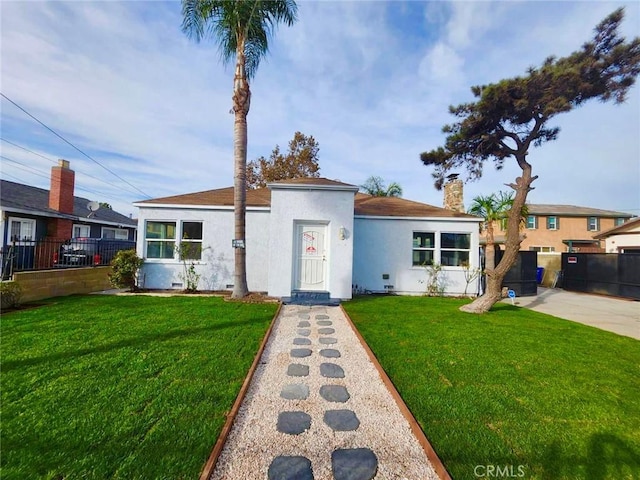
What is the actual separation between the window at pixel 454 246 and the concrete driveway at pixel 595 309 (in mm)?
2395

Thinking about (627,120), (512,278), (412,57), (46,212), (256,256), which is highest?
(412,57)

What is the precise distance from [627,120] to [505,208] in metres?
5.22

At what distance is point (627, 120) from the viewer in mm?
9539

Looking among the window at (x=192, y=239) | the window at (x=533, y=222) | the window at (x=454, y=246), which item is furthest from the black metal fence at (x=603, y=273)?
the window at (x=192, y=239)

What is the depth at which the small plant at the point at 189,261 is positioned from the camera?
9648 millimetres

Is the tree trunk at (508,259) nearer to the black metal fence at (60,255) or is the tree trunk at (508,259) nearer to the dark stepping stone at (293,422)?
the dark stepping stone at (293,422)

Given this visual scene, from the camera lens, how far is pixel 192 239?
32.4 ft

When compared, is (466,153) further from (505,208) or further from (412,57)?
(412,57)

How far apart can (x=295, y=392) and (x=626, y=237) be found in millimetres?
22066

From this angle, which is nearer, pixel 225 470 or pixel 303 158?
pixel 225 470

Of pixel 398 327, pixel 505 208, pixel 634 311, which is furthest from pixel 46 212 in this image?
pixel 634 311

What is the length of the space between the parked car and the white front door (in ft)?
26.5

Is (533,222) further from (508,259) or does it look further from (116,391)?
(116,391)

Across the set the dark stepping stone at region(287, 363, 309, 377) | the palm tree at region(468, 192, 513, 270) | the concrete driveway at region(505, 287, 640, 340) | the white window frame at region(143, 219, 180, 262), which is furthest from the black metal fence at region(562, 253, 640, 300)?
the white window frame at region(143, 219, 180, 262)
